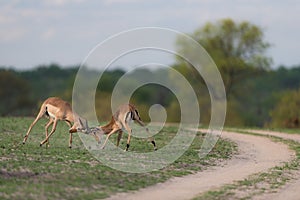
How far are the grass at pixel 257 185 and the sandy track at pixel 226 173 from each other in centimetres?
27

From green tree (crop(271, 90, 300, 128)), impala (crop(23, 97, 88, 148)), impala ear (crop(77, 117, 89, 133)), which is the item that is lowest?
impala ear (crop(77, 117, 89, 133))

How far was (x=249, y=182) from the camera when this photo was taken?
13758mm

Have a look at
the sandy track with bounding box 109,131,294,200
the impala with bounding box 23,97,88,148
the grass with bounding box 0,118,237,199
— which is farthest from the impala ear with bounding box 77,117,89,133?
the sandy track with bounding box 109,131,294,200

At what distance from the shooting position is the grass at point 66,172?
1159 centimetres

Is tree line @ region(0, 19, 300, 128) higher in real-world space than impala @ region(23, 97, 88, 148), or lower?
higher

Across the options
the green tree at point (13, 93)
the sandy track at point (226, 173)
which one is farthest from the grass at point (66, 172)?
the green tree at point (13, 93)

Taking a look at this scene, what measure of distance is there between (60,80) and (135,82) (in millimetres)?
49326

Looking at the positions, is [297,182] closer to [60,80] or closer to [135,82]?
[135,82]

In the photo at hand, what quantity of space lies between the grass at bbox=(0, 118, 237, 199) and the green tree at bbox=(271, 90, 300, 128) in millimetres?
23620

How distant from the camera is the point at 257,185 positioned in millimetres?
13555

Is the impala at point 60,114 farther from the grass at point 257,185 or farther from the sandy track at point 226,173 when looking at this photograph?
the grass at point 257,185

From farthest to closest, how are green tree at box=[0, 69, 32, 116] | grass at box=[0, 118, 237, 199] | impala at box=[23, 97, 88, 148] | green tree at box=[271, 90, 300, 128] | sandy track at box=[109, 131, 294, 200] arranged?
green tree at box=[0, 69, 32, 116], green tree at box=[271, 90, 300, 128], impala at box=[23, 97, 88, 148], sandy track at box=[109, 131, 294, 200], grass at box=[0, 118, 237, 199]

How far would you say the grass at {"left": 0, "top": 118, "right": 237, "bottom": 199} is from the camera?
11.6m

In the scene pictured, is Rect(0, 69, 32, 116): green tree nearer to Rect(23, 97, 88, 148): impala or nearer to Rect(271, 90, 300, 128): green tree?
Rect(271, 90, 300, 128): green tree
